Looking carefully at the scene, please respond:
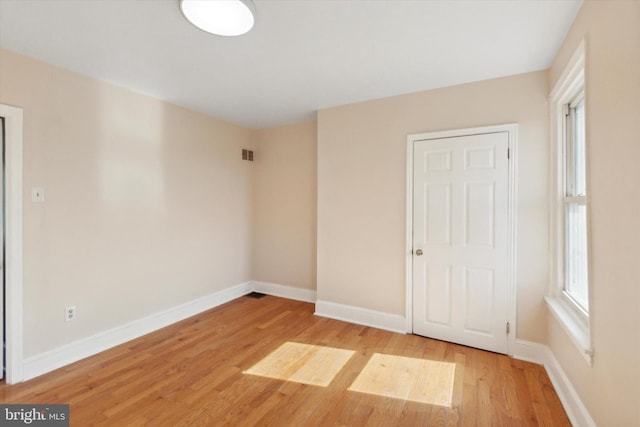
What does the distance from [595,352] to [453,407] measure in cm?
92

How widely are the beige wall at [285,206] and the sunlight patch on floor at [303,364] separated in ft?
4.65

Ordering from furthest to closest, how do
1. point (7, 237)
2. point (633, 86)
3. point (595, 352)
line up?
point (7, 237) → point (595, 352) → point (633, 86)


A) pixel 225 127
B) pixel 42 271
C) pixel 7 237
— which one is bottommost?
pixel 42 271

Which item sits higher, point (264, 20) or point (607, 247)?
point (264, 20)

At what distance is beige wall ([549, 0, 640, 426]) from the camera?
1.18 meters

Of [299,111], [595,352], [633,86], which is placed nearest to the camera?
[633,86]

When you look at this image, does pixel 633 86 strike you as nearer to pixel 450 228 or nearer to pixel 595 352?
pixel 595 352

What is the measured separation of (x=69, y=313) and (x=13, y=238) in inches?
31.2

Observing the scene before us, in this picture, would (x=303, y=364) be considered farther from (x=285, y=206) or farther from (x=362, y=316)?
(x=285, y=206)

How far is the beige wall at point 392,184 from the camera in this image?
2.51 metres

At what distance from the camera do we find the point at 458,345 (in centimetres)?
280

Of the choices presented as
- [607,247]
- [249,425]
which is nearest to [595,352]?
[607,247]

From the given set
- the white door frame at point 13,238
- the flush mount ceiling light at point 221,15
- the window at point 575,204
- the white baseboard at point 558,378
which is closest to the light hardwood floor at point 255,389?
the white baseboard at point 558,378

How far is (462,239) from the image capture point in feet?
9.18
